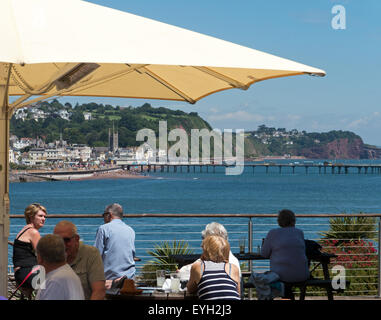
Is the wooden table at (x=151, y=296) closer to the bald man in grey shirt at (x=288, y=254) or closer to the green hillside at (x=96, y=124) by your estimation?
the bald man in grey shirt at (x=288, y=254)

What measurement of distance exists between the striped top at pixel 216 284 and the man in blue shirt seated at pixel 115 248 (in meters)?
1.34

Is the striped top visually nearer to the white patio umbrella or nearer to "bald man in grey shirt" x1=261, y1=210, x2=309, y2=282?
"bald man in grey shirt" x1=261, y1=210, x2=309, y2=282

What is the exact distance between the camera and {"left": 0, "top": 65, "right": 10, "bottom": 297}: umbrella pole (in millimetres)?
3926

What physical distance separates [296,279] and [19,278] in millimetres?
2140

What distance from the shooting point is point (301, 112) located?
141750 millimetres

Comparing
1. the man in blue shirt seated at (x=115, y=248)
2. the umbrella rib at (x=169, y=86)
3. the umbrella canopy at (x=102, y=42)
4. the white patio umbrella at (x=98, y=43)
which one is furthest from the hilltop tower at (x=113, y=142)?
the umbrella canopy at (x=102, y=42)

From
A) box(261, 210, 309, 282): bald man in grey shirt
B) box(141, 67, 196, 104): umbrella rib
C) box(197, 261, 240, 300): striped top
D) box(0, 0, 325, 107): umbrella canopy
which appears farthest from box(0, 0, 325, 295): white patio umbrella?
box(261, 210, 309, 282): bald man in grey shirt

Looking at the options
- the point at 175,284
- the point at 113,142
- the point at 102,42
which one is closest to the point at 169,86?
the point at 175,284

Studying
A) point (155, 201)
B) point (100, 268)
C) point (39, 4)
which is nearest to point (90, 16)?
point (39, 4)

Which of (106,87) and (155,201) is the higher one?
(106,87)

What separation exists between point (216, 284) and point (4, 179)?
160 centimetres

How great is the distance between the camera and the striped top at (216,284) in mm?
3600

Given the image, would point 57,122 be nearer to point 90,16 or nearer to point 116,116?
point 116,116

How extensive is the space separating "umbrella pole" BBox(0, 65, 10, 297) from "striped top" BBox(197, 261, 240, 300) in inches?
51.3
